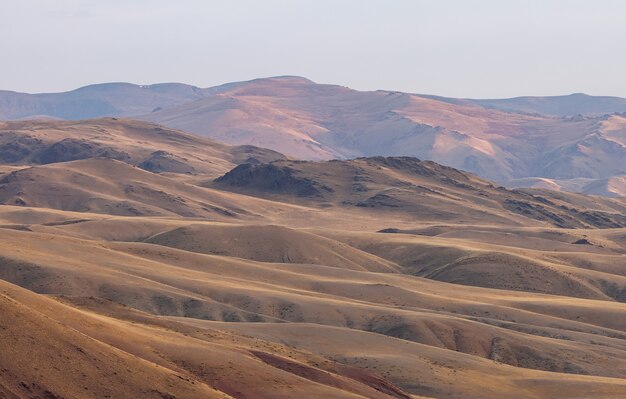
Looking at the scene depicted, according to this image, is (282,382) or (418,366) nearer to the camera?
(282,382)

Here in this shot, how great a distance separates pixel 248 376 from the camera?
75938 mm

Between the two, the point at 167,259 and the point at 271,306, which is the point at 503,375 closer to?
the point at 271,306

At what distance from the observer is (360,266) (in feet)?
600

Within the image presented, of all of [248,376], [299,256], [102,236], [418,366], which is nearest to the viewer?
[248,376]

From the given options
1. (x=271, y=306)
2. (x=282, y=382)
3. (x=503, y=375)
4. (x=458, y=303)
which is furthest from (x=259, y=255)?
(x=282, y=382)

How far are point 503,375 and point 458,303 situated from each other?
41772mm

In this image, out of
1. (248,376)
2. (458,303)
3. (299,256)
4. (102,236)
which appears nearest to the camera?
(248,376)

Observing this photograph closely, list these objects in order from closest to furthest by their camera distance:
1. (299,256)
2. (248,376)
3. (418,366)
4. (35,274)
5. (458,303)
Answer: (248,376)
(418,366)
(35,274)
(458,303)
(299,256)

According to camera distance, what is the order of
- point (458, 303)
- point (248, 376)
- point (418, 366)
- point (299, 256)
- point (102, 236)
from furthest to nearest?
point (102, 236) → point (299, 256) → point (458, 303) → point (418, 366) → point (248, 376)

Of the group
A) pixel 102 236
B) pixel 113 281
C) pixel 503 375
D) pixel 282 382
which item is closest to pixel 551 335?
pixel 503 375

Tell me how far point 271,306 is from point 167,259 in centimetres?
2817

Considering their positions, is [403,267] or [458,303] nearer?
[458,303]

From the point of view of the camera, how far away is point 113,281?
12400 cm

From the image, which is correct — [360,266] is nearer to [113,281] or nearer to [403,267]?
[403,267]
